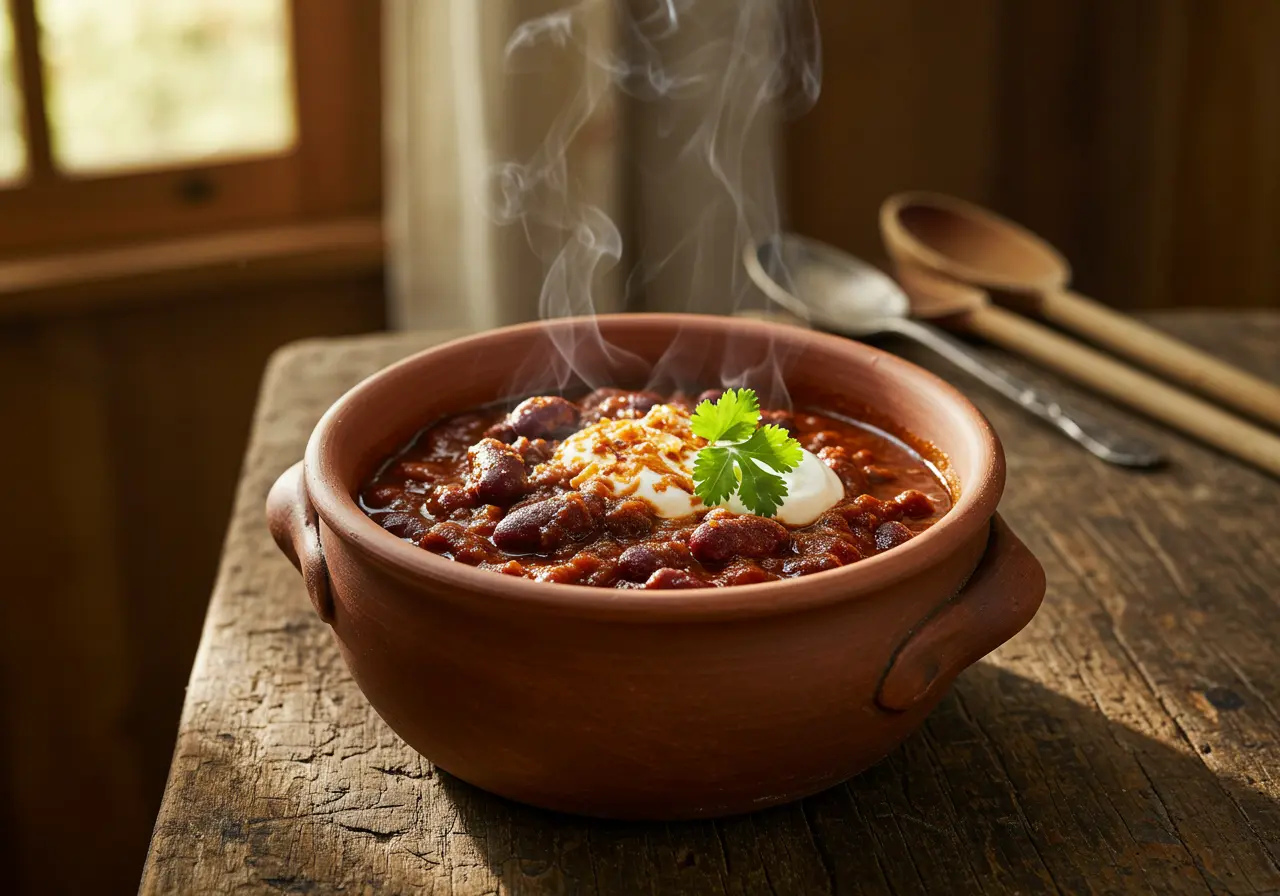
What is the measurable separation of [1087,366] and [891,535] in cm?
108

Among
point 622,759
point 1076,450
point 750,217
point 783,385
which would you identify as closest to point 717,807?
point 622,759

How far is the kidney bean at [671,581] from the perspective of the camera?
1.23m

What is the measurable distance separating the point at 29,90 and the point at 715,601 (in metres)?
2.70

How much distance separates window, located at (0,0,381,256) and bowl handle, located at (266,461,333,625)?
2.16 metres

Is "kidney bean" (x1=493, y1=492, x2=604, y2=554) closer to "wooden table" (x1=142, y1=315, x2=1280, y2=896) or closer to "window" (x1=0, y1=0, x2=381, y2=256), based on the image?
"wooden table" (x1=142, y1=315, x2=1280, y2=896)

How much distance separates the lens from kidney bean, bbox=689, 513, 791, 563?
1316mm

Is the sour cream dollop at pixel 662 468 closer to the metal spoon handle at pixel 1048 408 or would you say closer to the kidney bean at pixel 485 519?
the kidney bean at pixel 485 519

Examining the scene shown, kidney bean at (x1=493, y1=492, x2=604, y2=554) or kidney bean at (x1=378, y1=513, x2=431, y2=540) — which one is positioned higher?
kidney bean at (x1=493, y1=492, x2=604, y2=554)

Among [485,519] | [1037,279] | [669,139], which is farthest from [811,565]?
[669,139]

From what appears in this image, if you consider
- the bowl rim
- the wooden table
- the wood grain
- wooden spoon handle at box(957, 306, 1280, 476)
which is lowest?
the wood grain

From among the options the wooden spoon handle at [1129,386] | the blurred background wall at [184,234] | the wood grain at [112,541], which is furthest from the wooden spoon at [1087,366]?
the wood grain at [112,541]

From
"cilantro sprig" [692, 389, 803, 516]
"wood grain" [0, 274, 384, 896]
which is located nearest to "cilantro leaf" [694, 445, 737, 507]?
"cilantro sprig" [692, 389, 803, 516]

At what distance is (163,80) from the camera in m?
3.37

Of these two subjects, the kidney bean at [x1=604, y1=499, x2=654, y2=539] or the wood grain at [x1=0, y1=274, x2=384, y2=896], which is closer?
the kidney bean at [x1=604, y1=499, x2=654, y2=539]
